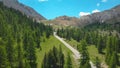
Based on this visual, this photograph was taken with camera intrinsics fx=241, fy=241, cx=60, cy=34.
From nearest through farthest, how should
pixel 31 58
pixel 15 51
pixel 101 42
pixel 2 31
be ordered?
pixel 15 51
pixel 31 58
pixel 2 31
pixel 101 42

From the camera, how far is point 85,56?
324 feet

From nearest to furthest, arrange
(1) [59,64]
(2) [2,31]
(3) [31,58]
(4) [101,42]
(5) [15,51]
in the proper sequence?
(5) [15,51]
(3) [31,58]
(1) [59,64]
(2) [2,31]
(4) [101,42]

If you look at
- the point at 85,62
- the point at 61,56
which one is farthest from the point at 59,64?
the point at 85,62

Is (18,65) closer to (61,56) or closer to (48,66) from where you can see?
(48,66)

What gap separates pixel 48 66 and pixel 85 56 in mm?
16364

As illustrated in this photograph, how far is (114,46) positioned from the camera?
452 ft

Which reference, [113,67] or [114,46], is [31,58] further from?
[114,46]

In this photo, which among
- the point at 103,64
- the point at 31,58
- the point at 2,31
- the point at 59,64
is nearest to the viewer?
the point at 31,58

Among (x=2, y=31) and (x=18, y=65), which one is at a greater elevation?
(x=2, y=31)

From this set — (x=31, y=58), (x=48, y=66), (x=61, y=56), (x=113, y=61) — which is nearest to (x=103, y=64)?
(x=113, y=61)

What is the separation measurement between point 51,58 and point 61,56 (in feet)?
22.2

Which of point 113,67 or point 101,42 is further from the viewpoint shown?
point 101,42

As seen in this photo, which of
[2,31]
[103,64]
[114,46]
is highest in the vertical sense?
[2,31]

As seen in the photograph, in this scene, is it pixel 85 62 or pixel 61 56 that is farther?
pixel 61 56
